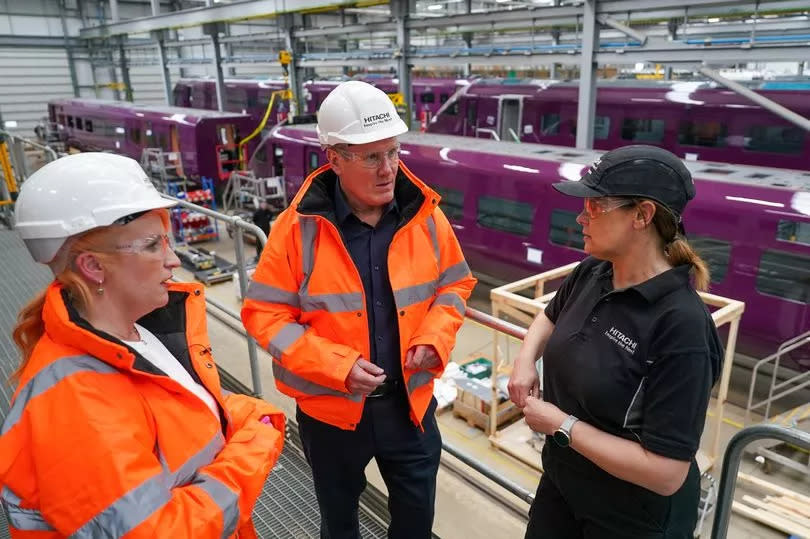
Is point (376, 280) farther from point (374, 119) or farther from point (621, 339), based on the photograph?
point (621, 339)

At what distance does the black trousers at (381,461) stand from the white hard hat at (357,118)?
2.86ft

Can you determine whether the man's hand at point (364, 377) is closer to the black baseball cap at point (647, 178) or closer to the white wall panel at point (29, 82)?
the black baseball cap at point (647, 178)

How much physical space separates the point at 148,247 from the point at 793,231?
5.14 metres

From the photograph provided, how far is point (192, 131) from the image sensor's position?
11133mm

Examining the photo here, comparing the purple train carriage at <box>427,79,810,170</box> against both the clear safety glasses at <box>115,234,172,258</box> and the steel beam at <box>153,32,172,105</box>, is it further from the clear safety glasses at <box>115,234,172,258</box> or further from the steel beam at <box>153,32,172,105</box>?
the clear safety glasses at <box>115,234,172,258</box>

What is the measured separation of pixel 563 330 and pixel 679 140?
9.10 metres

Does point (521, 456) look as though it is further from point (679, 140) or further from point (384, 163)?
point (679, 140)

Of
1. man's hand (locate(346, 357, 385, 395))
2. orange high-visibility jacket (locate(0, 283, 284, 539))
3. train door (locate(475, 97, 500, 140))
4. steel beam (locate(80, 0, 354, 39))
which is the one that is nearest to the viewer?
orange high-visibility jacket (locate(0, 283, 284, 539))

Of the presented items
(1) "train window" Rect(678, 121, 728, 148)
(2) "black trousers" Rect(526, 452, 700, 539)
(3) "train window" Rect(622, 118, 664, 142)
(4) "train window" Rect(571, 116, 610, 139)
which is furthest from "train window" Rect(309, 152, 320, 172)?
(2) "black trousers" Rect(526, 452, 700, 539)

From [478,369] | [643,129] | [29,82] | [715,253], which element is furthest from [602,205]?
[29,82]

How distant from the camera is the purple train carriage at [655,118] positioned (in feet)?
27.6

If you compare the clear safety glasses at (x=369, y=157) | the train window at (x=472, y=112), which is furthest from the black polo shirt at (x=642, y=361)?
the train window at (x=472, y=112)

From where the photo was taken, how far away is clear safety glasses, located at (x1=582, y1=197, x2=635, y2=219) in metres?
1.44

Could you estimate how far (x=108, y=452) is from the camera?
3.47ft
